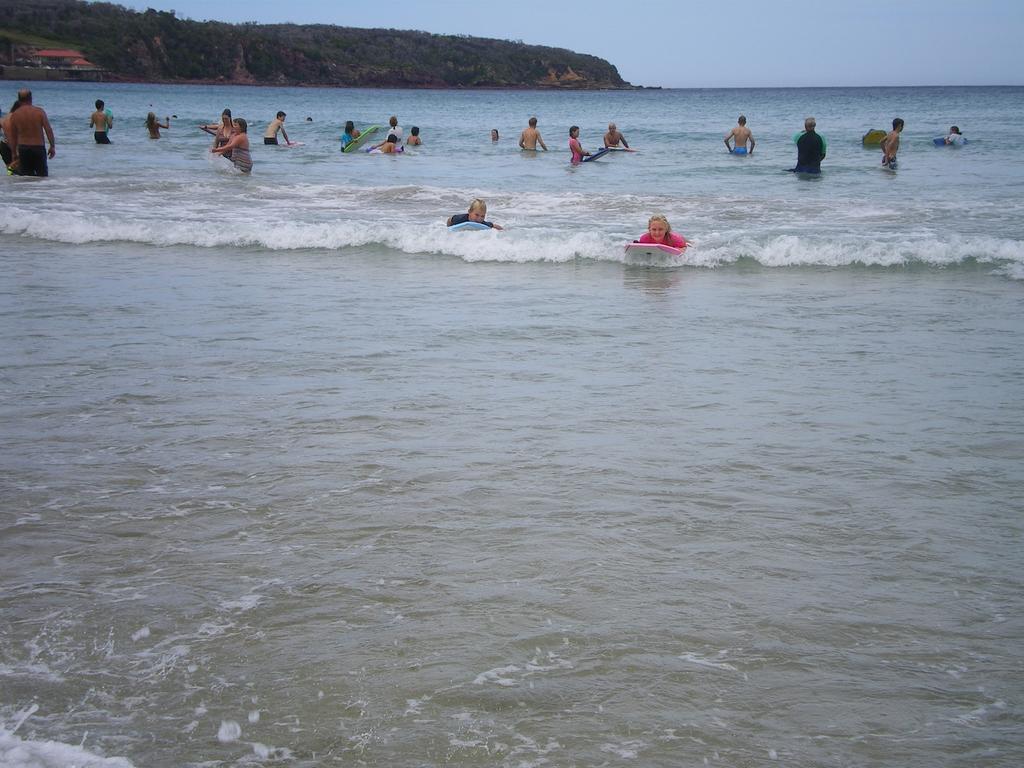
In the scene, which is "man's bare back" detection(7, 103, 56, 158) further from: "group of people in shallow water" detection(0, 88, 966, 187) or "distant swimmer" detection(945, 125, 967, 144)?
"distant swimmer" detection(945, 125, 967, 144)

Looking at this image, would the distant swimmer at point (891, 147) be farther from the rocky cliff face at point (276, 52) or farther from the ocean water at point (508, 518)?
the rocky cliff face at point (276, 52)

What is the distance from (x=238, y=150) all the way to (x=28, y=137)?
4.07 meters

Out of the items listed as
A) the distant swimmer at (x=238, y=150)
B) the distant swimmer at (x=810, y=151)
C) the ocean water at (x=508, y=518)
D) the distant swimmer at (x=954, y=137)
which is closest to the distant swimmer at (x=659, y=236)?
the ocean water at (x=508, y=518)

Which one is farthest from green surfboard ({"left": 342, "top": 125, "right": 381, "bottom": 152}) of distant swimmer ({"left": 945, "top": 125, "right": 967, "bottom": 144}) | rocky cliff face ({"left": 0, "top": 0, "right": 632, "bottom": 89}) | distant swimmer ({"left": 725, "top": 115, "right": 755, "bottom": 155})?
rocky cliff face ({"left": 0, "top": 0, "right": 632, "bottom": 89})

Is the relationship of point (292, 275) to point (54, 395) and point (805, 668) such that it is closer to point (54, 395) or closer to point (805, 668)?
point (54, 395)

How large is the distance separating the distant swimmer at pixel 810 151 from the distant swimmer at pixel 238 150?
1160cm

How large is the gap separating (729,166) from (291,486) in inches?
854

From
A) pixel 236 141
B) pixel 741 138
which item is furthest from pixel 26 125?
pixel 741 138

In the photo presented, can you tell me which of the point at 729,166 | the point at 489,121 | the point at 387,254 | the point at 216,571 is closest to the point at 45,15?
the point at 489,121

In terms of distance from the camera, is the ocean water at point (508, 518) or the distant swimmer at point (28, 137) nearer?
the ocean water at point (508, 518)

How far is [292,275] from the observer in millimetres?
10344

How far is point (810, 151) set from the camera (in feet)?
70.6

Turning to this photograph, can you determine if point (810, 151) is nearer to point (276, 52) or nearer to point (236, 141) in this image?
point (236, 141)

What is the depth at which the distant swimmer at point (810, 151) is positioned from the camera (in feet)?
70.5
